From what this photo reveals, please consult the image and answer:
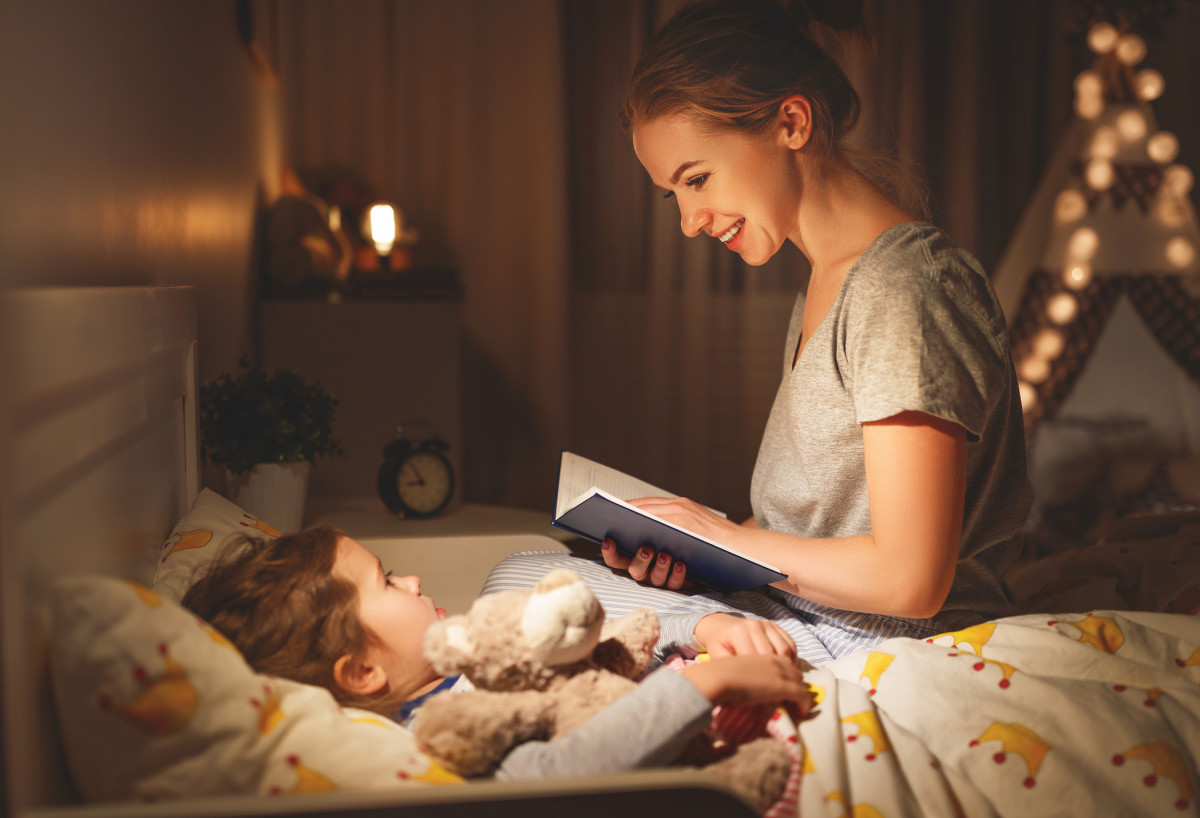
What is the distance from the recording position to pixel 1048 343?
2.33 metres

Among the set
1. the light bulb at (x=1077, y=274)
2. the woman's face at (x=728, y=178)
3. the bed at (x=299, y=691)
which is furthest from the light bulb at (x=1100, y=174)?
the bed at (x=299, y=691)

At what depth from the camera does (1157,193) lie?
2.29m

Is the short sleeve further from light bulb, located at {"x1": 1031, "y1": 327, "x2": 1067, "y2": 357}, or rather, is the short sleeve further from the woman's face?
light bulb, located at {"x1": 1031, "y1": 327, "x2": 1067, "y2": 357}

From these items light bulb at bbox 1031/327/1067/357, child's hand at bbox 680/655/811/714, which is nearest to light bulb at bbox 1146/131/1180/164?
light bulb at bbox 1031/327/1067/357

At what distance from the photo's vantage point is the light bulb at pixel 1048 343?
91.7 inches

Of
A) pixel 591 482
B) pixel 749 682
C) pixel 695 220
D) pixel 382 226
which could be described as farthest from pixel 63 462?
pixel 382 226

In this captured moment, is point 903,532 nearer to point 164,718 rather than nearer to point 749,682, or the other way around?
point 749,682

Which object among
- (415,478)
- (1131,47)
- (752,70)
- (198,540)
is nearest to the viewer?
(198,540)

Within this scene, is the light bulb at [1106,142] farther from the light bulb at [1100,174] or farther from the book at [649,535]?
the book at [649,535]

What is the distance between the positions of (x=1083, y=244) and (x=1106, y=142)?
0.95 ft

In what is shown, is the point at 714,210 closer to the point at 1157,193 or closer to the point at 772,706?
the point at 772,706

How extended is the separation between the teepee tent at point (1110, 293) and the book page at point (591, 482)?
1634 millimetres

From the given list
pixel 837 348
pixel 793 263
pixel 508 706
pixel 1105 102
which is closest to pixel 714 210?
pixel 837 348

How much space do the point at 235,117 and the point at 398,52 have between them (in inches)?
38.3
